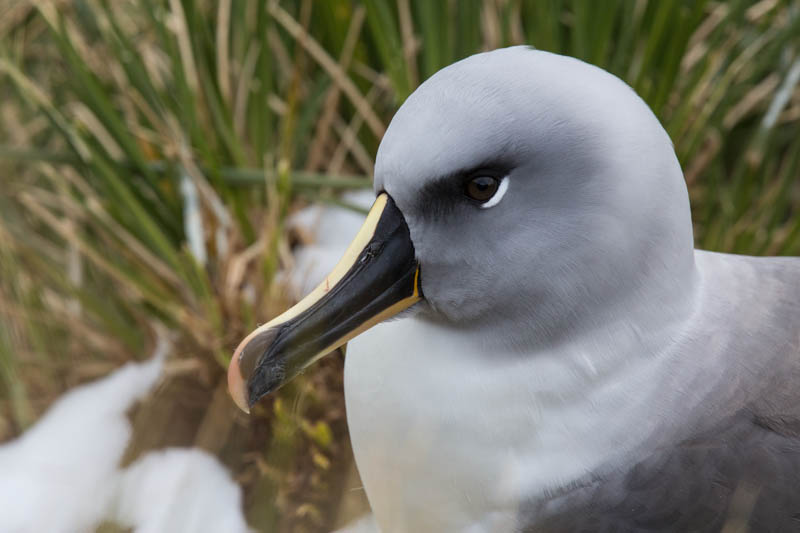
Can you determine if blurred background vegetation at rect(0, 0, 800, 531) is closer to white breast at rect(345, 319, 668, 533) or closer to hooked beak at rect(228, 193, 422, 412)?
white breast at rect(345, 319, 668, 533)

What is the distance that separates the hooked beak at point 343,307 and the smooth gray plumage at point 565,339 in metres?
0.03

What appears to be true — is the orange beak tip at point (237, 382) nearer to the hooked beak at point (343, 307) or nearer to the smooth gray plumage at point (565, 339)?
the hooked beak at point (343, 307)

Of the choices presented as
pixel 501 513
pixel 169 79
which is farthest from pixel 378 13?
pixel 501 513

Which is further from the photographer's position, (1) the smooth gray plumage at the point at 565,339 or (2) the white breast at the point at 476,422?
(2) the white breast at the point at 476,422

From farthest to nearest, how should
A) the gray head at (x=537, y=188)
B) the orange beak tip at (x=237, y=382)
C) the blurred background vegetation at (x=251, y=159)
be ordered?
the blurred background vegetation at (x=251, y=159) < the orange beak tip at (x=237, y=382) < the gray head at (x=537, y=188)

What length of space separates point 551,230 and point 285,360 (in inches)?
17.2

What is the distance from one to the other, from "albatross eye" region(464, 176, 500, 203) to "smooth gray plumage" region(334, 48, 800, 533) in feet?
0.05

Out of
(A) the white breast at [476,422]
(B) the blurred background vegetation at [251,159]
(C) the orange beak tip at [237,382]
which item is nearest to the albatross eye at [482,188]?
(A) the white breast at [476,422]

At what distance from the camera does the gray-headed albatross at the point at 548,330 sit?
1.39 m

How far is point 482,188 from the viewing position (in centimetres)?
141

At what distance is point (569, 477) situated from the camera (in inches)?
60.6

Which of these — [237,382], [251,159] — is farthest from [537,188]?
[251,159]

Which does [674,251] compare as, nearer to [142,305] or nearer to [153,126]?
[142,305]

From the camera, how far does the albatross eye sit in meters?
1.40
